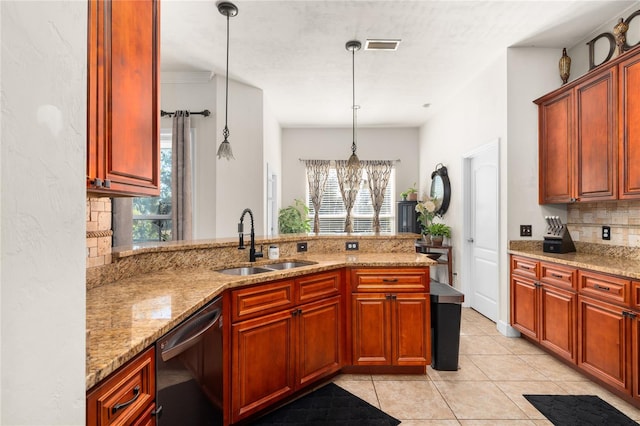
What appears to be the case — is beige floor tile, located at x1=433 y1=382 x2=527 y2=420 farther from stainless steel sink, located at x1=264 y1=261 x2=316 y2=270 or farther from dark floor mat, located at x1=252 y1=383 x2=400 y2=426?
stainless steel sink, located at x1=264 y1=261 x2=316 y2=270

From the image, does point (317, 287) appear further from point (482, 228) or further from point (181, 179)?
point (482, 228)

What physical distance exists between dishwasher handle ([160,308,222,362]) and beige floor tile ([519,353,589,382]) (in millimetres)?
2669

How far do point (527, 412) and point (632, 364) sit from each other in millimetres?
735

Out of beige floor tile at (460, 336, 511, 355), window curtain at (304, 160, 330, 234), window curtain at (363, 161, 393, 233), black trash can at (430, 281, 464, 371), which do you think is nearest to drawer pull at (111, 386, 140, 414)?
black trash can at (430, 281, 464, 371)

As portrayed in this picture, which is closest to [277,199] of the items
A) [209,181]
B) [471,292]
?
[209,181]

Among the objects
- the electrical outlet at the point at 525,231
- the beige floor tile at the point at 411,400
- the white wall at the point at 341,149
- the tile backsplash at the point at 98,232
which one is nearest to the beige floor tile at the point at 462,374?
the beige floor tile at the point at 411,400

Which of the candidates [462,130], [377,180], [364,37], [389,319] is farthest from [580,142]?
[377,180]

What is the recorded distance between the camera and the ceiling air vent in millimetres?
3340

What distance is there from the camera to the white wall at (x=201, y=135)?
4172 millimetres

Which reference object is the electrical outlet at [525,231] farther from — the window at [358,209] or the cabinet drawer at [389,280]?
the window at [358,209]

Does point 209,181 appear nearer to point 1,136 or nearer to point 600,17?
point 1,136

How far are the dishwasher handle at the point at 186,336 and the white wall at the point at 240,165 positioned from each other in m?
2.66

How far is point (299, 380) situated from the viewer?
7.51ft

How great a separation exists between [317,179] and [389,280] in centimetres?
424
